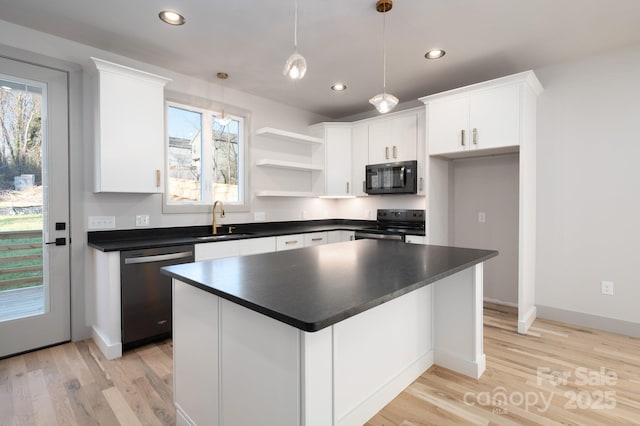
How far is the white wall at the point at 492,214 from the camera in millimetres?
3793

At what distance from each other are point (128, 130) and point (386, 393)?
2908 millimetres

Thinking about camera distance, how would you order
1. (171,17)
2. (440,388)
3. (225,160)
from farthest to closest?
1. (225,160)
2. (171,17)
3. (440,388)

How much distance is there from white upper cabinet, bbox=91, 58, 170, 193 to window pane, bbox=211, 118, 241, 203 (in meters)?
0.90

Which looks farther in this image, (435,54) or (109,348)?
(435,54)

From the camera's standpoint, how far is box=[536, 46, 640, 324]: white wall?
302 cm

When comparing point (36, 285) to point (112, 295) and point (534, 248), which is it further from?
point (534, 248)

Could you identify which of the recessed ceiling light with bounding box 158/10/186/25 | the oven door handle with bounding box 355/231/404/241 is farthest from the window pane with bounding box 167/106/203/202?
the oven door handle with bounding box 355/231/404/241

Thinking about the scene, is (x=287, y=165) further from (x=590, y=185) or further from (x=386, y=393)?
(x=590, y=185)

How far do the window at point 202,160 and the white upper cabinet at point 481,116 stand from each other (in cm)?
234

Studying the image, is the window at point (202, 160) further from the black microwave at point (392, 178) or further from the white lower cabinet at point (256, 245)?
Result: the black microwave at point (392, 178)

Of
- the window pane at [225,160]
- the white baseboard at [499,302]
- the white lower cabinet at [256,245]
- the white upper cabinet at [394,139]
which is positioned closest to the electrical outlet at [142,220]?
the window pane at [225,160]

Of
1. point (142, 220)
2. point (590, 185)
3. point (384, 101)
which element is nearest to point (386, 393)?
point (384, 101)

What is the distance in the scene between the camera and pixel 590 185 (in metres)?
3.20

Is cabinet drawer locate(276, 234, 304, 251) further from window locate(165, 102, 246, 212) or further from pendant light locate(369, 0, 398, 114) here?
pendant light locate(369, 0, 398, 114)
